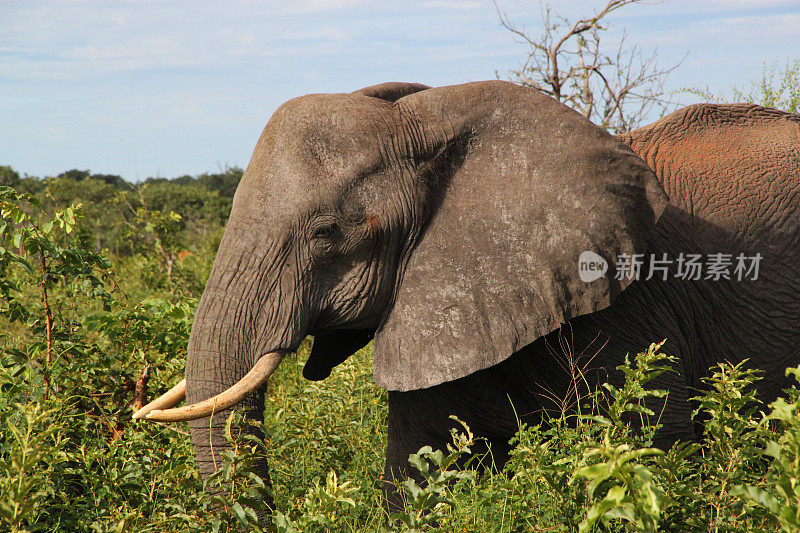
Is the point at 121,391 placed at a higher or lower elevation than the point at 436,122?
lower

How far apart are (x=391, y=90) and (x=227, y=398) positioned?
1490mm

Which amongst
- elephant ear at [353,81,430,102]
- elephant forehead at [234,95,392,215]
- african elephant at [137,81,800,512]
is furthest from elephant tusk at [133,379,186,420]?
elephant ear at [353,81,430,102]

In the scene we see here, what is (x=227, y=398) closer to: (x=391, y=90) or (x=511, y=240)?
(x=511, y=240)

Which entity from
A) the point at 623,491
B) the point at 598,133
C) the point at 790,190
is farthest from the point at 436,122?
the point at 790,190

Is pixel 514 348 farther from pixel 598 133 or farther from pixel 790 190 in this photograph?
pixel 790 190

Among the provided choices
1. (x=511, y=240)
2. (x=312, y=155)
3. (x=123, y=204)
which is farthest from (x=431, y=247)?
(x=123, y=204)

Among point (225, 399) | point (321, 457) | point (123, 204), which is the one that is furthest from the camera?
point (123, 204)

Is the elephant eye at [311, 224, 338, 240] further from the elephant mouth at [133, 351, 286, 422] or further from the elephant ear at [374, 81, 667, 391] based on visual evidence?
the elephant mouth at [133, 351, 286, 422]

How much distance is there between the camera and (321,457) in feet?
12.3

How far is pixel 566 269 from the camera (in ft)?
9.66

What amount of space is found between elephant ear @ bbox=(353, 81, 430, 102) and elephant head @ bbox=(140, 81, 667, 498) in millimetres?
261

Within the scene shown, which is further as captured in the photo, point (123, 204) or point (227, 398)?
point (123, 204)

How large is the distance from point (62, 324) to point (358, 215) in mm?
2007

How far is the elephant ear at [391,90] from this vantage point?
3.32 m
